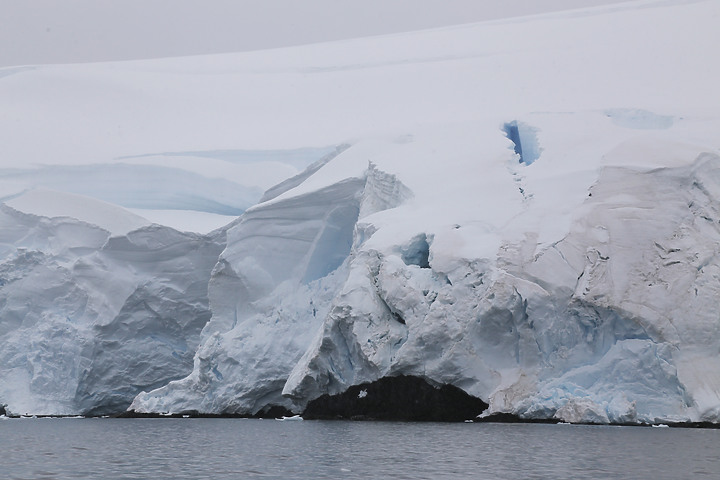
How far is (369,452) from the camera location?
36.3 feet

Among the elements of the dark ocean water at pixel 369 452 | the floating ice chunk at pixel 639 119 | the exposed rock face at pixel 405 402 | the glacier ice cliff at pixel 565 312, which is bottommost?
the dark ocean water at pixel 369 452

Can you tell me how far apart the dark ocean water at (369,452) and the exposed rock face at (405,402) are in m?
0.74

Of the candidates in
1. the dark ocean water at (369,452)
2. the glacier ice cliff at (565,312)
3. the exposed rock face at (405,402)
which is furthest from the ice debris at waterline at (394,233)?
the dark ocean water at (369,452)

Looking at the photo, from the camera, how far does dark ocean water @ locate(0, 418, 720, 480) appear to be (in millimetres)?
9094

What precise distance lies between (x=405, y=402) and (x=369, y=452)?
5701 millimetres

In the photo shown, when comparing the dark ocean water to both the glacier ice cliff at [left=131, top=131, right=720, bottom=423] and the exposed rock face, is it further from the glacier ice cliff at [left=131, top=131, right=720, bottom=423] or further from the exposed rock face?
the glacier ice cliff at [left=131, top=131, right=720, bottom=423]

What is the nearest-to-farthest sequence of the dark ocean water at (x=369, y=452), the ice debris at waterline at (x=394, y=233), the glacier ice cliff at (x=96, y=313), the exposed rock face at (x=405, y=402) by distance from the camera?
1. the dark ocean water at (x=369, y=452)
2. the ice debris at waterline at (x=394, y=233)
3. the exposed rock face at (x=405, y=402)
4. the glacier ice cliff at (x=96, y=313)

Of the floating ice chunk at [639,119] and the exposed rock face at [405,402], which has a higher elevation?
the floating ice chunk at [639,119]

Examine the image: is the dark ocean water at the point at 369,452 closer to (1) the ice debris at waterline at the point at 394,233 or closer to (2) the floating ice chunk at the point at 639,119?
(1) the ice debris at waterline at the point at 394,233

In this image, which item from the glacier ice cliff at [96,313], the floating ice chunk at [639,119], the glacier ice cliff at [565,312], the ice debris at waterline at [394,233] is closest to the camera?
the glacier ice cliff at [565,312]

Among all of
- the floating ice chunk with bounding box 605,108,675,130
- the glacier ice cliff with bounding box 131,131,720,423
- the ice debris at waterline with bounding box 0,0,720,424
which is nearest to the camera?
the glacier ice cliff with bounding box 131,131,720,423

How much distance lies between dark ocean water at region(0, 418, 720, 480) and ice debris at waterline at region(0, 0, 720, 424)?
5.02 ft

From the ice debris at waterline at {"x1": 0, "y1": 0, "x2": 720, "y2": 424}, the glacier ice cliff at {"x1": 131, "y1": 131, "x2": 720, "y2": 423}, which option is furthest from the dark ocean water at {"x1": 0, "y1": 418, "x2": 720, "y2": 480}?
the ice debris at waterline at {"x1": 0, "y1": 0, "x2": 720, "y2": 424}

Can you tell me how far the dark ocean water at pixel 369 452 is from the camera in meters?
9.09
